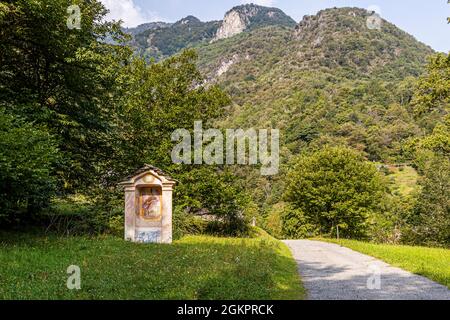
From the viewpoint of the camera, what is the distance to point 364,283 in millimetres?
11969

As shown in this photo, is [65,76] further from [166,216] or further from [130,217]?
[166,216]

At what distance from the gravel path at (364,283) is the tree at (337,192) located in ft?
102

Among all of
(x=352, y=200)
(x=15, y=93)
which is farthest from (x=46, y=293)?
(x=352, y=200)

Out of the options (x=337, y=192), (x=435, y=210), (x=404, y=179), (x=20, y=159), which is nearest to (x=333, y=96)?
(x=404, y=179)

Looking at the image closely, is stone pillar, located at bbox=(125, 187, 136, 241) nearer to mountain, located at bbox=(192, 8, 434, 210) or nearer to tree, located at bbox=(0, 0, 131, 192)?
tree, located at bbox=(0, 0, 131, 192)

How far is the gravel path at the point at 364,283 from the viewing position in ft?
33.2

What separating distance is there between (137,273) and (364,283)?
21.4 feet

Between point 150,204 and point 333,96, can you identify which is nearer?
point 150,204

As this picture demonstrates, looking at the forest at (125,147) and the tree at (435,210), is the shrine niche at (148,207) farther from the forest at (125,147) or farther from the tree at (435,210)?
the tree at (435,210)

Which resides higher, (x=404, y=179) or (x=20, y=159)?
(x=404, y=179)

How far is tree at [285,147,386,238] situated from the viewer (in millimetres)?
47375

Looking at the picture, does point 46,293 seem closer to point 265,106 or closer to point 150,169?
point 150,169

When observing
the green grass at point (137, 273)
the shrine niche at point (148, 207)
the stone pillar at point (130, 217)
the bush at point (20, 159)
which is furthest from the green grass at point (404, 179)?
the bush at point (20, 159)

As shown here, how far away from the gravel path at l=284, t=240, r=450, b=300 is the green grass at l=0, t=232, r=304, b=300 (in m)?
0.65
